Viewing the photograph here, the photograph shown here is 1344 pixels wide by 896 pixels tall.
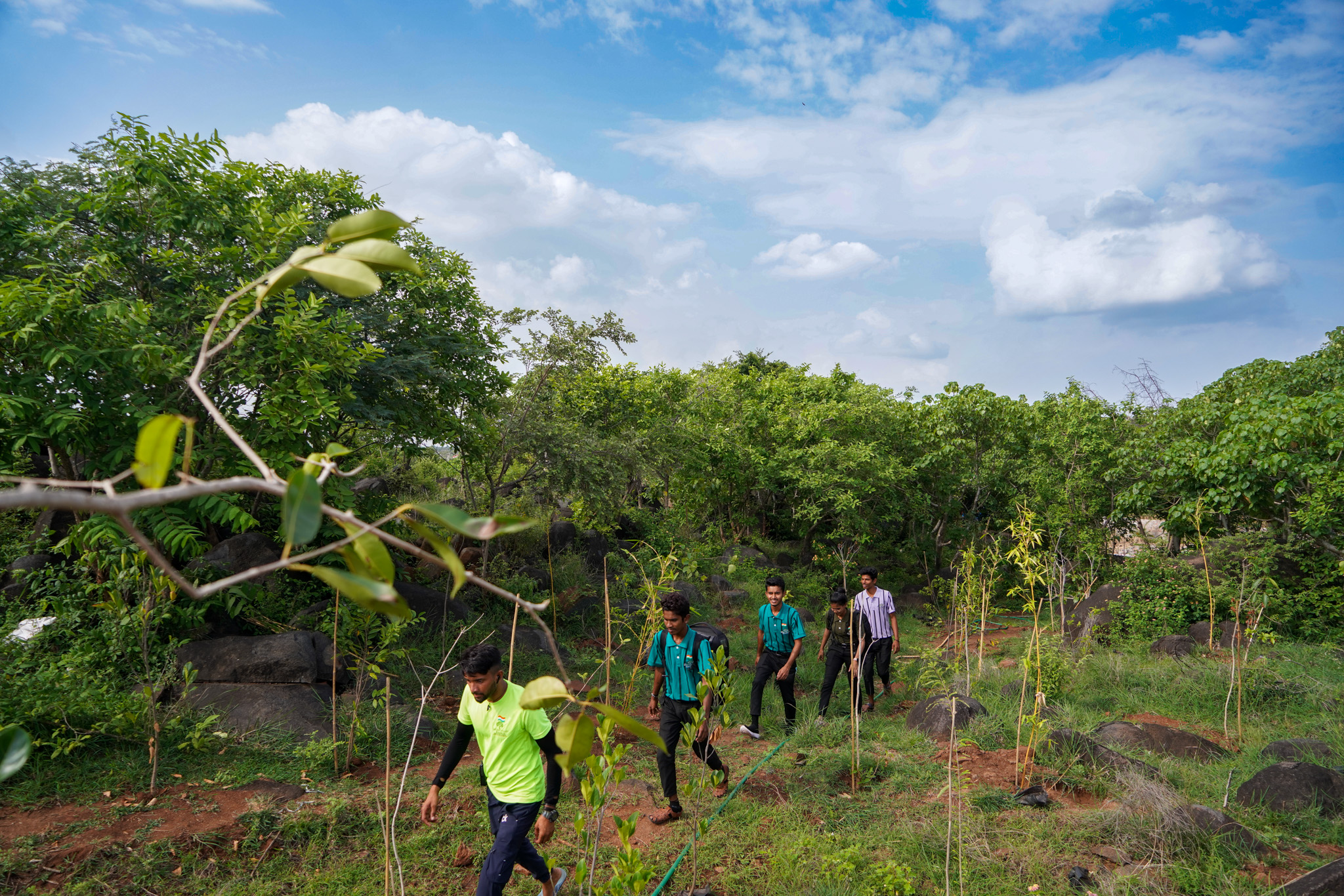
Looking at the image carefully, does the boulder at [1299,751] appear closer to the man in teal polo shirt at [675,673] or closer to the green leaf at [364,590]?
the man in teal polo shirt at [675,673]

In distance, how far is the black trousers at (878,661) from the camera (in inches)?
287

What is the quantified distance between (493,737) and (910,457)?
1327 centimetres

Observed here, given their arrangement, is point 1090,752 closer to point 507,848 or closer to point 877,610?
point 877,610

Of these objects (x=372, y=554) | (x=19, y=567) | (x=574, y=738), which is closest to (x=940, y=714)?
(x=574, y=738)

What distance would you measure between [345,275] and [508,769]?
3067mm

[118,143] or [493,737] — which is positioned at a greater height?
[118,143]

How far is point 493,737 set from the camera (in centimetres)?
346

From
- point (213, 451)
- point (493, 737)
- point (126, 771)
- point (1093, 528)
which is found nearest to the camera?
point (493, 737)

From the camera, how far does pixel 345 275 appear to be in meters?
0.96

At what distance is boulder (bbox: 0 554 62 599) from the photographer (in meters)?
7.44

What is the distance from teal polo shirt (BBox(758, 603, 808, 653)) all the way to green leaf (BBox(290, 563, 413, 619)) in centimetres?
565

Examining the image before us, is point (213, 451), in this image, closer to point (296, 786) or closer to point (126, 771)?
point (126, 771)

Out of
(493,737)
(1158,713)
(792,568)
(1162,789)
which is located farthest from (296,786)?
(792,568)

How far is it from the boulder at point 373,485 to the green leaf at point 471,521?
38.2ft
